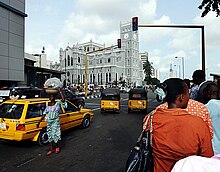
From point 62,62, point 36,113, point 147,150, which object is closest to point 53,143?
point 36,113

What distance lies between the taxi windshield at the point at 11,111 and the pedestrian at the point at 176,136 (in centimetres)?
517

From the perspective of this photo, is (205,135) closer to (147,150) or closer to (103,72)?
(147,150)

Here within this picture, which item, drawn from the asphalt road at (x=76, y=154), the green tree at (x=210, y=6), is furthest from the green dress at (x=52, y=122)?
the green tree at (x=210, y=6)

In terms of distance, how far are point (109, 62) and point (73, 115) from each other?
267 ft

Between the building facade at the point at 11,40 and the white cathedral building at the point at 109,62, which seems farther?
the white cathedral building at the point at 109,62

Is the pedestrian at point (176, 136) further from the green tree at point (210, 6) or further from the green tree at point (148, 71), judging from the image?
the green tree at point (148, 71)

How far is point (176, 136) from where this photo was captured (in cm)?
180

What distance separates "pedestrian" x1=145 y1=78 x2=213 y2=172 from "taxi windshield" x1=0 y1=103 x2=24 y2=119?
17.0ft

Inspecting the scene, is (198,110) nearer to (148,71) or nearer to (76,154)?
(76,154)

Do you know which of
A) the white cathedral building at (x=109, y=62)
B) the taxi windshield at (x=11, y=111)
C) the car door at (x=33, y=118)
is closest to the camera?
the car door at (x=33, y=118)

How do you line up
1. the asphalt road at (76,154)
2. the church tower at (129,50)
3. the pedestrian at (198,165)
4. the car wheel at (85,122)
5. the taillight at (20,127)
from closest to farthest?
the pedestrian at (198,165) → the asphalt road at (76,154) → the taillight at (20,127) → the car wheel at (85,122) → the church tower at (129,50)

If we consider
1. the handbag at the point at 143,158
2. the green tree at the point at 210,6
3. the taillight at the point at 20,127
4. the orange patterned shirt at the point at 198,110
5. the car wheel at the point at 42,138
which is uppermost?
the green tree at the point at 210,6

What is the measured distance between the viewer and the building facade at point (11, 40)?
58.9 ft

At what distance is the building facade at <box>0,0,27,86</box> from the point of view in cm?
1794
